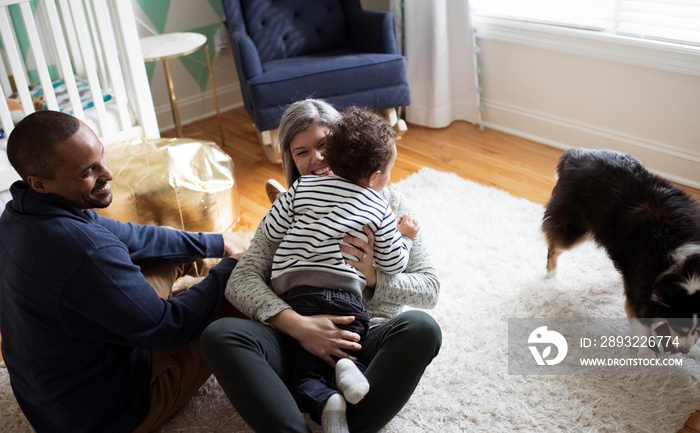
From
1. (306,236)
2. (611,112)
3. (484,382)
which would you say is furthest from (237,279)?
(611,112)

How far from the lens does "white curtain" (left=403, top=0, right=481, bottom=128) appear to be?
10.7 feet

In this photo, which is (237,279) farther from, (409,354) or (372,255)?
(409,354)

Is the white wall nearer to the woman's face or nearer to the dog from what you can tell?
the dog

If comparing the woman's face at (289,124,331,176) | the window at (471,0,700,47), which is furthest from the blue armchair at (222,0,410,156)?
the woman's face at (289,124,331,176)

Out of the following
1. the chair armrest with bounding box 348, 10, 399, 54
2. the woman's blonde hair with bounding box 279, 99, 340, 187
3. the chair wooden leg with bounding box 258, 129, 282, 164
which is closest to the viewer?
the woman's blonde hair with bounding box 279, 99, 340, 187

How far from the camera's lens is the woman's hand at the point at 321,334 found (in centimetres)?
138

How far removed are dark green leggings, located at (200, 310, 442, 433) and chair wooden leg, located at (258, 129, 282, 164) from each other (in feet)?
5.80

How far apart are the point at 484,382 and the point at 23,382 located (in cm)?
119

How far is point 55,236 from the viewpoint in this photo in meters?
1.31

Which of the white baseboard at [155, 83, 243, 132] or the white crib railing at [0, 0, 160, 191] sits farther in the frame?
the white baseboard at [155, 83, 243, 132]

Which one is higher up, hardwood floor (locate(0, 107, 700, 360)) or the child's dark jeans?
the child's dark jeans

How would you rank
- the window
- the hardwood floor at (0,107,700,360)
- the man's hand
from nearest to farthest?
the man's hand → the window → the hardwood floor at (0,107,700,360)

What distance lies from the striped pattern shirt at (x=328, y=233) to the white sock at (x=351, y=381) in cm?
19

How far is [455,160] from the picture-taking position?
3.10 metres
